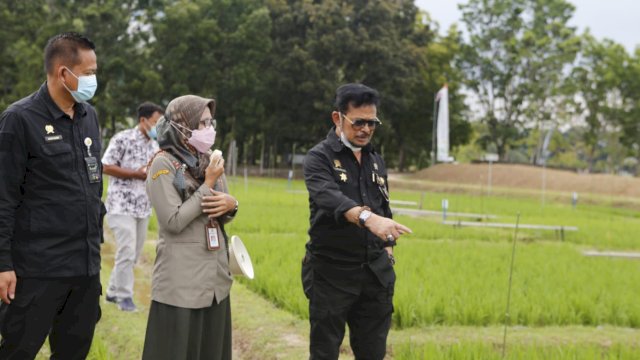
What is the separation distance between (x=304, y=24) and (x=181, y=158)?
36.4m

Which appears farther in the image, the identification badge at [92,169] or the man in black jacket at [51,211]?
the identification badge at [92,169]

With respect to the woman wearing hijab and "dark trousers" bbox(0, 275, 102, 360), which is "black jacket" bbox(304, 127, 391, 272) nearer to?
the woman wearing hijab

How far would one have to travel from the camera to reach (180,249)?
286 cm

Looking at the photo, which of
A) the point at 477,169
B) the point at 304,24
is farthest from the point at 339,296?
the point at 304,24

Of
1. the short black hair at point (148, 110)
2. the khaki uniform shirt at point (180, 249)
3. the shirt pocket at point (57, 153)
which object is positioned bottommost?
the khaki uniform shirt at point (180, 249)

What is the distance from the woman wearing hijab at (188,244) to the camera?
2811 millimetres

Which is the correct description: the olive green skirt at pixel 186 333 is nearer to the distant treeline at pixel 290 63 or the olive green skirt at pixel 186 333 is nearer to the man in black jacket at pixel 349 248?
the man in black jacket at pixel 349 248

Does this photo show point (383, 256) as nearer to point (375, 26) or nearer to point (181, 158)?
point (181, 158)

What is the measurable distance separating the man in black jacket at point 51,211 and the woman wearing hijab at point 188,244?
1.03 ft

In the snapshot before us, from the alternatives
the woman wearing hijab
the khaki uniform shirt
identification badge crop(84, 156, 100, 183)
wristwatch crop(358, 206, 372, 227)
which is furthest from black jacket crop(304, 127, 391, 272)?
identification badge crop(84, 156, 100, 183)

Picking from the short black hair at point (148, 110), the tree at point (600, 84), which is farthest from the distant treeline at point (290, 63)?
the short black hair at point (148, 110)

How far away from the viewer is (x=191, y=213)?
278 cm

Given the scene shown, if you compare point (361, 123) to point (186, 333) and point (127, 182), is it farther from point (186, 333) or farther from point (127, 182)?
point (127, 182)

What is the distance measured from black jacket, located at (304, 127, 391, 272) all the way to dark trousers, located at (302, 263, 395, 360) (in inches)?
3.6
